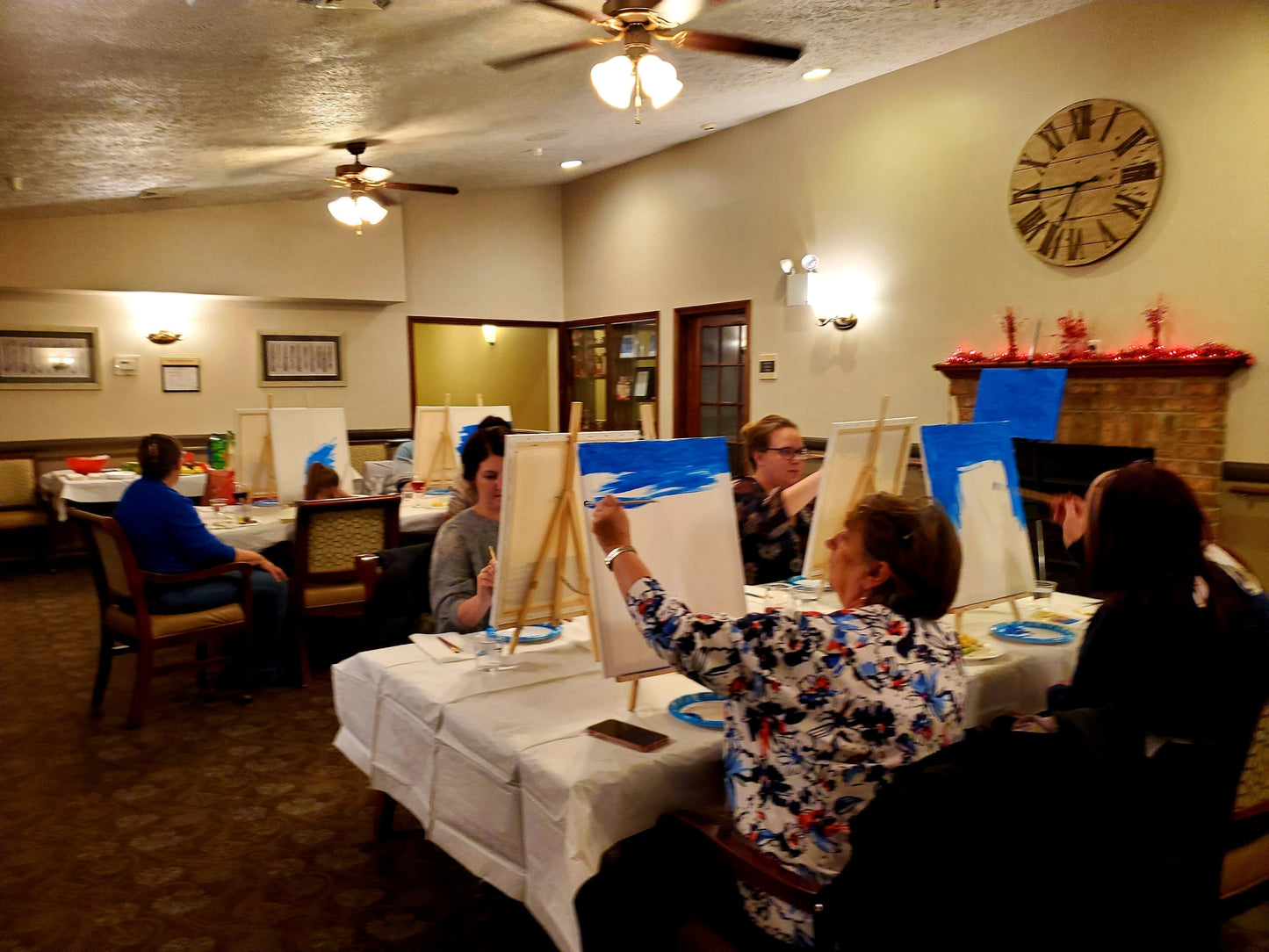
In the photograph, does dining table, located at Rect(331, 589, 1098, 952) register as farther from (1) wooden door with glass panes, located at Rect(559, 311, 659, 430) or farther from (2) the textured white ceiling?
(1) wooden door with glass panes, located at Rect(559, 311, 659, 430)

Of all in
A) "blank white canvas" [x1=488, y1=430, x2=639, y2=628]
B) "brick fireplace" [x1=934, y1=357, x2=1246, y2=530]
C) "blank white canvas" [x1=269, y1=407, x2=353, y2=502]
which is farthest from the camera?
"blank white canvas" [x1=269, y1=407, x2=353, y2=502]

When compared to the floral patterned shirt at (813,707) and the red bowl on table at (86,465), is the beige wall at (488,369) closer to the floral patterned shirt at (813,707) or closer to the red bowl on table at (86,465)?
the red bowl on table at (86,465)

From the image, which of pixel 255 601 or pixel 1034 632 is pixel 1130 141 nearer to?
pixel 1034 632

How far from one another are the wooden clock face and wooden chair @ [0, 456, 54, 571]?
782 cm

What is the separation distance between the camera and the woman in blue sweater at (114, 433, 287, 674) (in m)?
3.72

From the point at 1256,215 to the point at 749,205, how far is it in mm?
3824

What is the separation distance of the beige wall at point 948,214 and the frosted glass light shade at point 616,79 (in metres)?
2.45

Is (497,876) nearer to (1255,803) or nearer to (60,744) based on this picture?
(1255,803)

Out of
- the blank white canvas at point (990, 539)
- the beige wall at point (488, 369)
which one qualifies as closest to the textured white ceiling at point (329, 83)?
the blank white canvas at point (990, 539)

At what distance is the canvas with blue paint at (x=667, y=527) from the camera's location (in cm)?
200

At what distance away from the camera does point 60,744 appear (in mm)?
3605

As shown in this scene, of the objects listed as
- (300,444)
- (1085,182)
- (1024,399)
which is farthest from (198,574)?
(1085,182)

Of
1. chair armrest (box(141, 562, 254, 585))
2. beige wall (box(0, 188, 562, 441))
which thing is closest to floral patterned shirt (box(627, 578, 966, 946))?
chair armrest (box(141, 562, 254, 585))

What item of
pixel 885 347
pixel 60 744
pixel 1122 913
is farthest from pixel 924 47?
pixel 60 744
